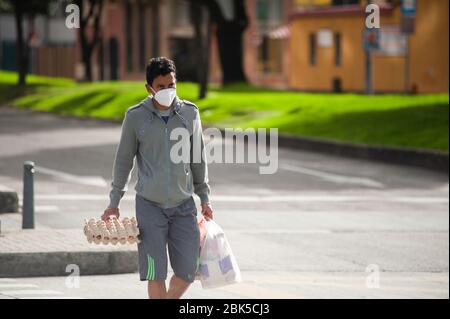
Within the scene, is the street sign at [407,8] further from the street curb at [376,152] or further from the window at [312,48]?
the window at [312,48]

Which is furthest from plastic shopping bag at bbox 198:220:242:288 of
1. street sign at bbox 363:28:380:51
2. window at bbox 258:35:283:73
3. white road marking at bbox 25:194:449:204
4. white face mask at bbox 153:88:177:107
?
window at bbox 258:35:283:73

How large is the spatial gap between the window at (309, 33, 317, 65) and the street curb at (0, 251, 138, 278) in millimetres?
50834

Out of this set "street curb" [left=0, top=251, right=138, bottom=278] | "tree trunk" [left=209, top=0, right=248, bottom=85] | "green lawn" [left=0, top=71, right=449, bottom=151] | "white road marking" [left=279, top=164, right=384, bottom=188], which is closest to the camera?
"street curb" [left=0, top=251, right=138, bottom=278]

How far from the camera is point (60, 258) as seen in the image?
11617 mm

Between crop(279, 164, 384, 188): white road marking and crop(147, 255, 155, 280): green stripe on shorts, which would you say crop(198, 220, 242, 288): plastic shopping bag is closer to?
crop(147, 255, 155, 280): green stripe on shorts

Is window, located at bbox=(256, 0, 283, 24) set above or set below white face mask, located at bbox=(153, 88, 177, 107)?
below

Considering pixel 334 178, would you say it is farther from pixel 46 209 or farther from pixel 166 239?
pixel 166 239

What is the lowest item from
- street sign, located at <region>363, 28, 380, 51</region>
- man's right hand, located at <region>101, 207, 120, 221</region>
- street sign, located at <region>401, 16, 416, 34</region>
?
street sign, located at <region>363, 28, 380, 51</region>

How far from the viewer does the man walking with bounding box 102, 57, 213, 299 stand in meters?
8.13

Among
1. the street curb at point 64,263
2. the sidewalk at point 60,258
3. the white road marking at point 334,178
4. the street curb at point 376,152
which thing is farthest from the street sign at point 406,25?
the street curb at point 64,263

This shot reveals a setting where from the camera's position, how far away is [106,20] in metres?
85.2

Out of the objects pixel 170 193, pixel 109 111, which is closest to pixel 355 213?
pixel 170 193

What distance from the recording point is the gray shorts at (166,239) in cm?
825

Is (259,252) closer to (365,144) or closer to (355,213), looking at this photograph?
(355,213)
